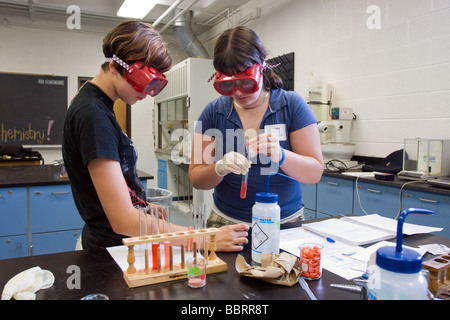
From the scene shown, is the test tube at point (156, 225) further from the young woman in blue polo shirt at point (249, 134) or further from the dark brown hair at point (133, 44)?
the dark brown hair at point (133, 44)

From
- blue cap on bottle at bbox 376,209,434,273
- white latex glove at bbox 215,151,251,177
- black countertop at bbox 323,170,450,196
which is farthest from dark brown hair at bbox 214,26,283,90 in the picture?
black countertop at bbox 323,170,450,196

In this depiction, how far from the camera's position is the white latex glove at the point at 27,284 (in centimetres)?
73

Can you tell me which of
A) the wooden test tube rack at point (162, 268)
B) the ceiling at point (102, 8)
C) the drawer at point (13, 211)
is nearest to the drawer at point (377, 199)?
the wooden test tube rack at point (162, 268)

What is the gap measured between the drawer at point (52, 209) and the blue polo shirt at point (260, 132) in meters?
1.73

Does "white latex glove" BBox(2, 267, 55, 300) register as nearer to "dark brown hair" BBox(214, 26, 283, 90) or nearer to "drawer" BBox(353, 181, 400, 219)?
"dark brown hair" BBox(214, 26, 283, 90)

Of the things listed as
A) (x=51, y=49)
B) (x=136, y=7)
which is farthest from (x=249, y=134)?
(x=51, y=49)

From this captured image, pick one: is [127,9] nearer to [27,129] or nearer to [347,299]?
[27,129]

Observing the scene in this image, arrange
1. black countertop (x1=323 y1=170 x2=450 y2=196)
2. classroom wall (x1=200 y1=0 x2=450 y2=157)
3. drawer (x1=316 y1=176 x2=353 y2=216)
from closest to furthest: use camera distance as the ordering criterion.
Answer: black countertop (x1=323 y1=170 x2=450 y2=196)
classroom wall (x1=200 y1=0 x2=450 y2=157)
drawer (x1=316 y1=176 x2=353 y2=216)

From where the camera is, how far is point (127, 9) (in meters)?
4.43

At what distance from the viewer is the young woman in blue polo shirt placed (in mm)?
1250

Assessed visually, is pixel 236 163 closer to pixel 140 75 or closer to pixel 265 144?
pixel 265 144

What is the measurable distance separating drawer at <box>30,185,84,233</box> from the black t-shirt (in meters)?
1.72
